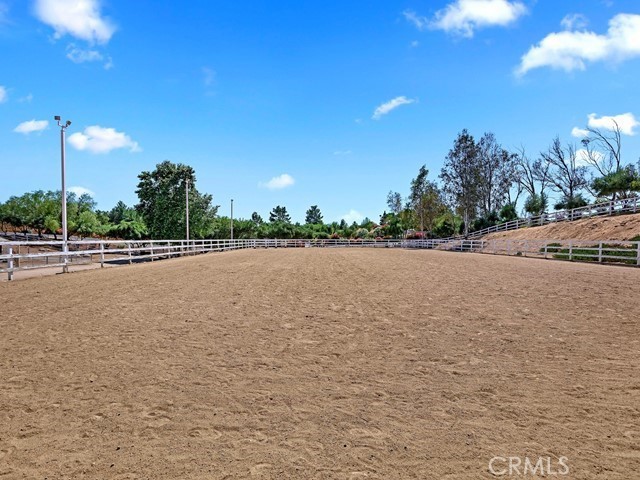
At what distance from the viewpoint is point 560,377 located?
4.68m

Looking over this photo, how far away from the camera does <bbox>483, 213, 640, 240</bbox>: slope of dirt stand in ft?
88.2

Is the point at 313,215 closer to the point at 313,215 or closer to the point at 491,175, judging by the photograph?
the point at 313,215

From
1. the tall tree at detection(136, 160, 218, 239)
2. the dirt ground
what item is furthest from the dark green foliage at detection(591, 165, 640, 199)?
the tall tree at detection(136, 160, 218, 239)

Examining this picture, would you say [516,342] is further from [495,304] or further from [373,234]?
[373,234]

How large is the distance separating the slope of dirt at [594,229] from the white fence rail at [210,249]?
9.49ft

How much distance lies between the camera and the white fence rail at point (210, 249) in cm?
1576

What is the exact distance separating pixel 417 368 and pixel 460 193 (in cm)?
5848

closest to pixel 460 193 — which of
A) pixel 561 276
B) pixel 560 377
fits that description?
pixel 561 276

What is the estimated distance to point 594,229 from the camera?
3077 centimetres

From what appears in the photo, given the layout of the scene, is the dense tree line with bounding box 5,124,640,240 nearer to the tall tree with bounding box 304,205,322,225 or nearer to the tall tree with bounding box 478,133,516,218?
the tall tree with bounding box 478,133,516,218

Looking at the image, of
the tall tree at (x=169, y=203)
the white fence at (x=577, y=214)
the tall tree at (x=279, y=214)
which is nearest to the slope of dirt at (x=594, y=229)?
the white fence at (x=577, y=214)

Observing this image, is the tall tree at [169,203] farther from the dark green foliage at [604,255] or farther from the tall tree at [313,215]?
the tall tree at [313,215]

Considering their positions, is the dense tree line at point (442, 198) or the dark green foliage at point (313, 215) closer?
the dense tree line at point (442, 198)

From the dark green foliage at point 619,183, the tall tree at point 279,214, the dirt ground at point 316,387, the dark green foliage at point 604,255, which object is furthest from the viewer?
the tall tree at point 279,214
